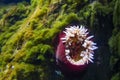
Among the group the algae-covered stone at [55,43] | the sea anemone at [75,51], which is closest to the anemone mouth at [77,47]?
the sea anemone at [75,51]

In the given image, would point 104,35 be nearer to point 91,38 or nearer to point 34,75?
point 91,38

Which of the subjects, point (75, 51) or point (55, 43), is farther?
point (55, 43)

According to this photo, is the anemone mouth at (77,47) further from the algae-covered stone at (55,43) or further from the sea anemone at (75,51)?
the algae-covered stone at (55,43)

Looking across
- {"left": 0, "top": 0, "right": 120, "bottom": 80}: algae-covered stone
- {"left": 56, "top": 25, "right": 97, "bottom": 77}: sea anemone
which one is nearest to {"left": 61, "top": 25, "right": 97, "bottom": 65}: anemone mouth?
{"left": 56, "top": 25, "right": 97, "bottom": 77}: sea anemone

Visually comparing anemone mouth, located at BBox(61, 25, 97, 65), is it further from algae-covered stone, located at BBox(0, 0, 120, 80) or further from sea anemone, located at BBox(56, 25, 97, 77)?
algae-covered stone, located at BBox(0, 0, 120, 80)

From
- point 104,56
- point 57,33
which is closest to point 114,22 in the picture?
point 104,56

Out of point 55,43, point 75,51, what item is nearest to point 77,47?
point 75,51

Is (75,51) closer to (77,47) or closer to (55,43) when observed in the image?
(77,47)
